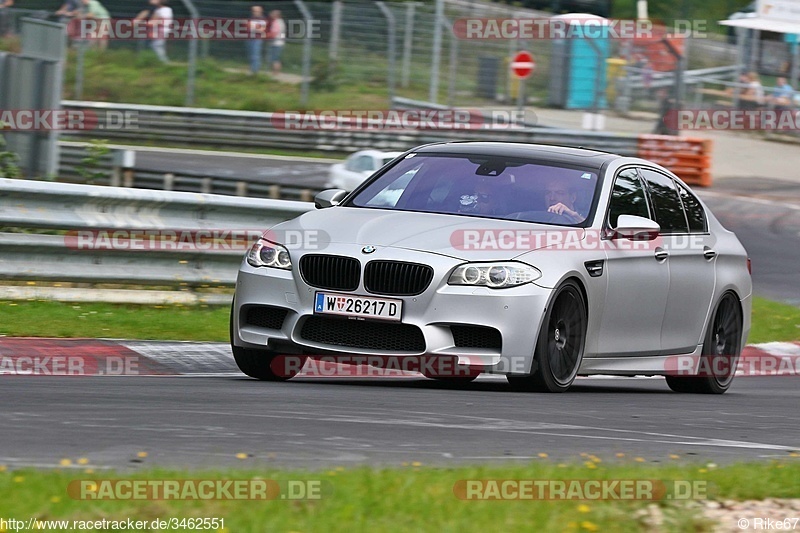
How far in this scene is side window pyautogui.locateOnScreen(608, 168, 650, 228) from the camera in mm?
9289

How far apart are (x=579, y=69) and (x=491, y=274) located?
2313cm

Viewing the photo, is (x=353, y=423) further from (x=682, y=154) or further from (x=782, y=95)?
(x=782, y=95)

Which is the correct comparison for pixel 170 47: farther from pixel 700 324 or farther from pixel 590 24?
pixel 700 324

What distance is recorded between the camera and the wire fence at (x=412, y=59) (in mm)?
30234

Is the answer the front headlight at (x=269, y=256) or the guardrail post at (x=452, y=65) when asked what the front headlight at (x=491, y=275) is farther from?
the guardrail post at (x=452, y=65)

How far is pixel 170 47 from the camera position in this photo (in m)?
30.2

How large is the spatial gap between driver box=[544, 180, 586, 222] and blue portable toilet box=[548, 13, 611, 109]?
21.2 meters

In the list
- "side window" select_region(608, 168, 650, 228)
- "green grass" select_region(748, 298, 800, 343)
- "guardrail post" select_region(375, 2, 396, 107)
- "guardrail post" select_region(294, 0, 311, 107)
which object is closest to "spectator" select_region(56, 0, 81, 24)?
"guardrail post" select_region(294, 0, 311, 107)

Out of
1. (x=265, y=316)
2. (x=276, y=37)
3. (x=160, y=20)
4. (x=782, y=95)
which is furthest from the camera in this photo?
(x=782, y=95)

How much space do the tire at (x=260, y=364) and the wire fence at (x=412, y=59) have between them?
21.3m

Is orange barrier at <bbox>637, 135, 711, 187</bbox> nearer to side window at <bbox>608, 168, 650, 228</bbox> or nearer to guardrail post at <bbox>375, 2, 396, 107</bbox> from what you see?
guardrail post at <bbox>375, 2, 396, 107</bbox>

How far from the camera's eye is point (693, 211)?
34.2ft

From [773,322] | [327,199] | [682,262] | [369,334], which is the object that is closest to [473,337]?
[369,334]

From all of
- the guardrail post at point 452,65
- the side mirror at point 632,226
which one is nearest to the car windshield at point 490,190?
the side mirror at point 632,226
